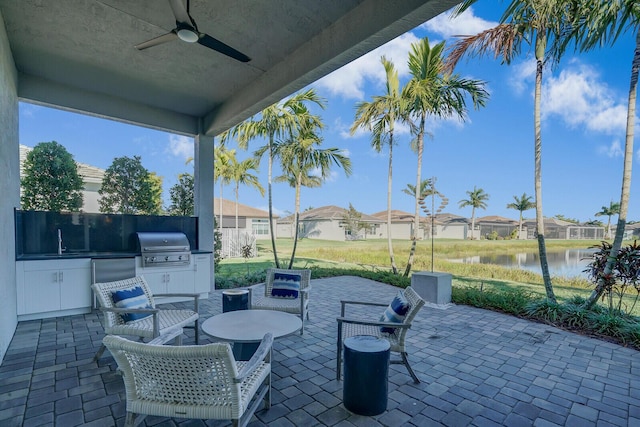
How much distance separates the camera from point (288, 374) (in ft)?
8.95

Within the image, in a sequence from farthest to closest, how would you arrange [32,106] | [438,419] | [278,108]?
1. [278,108]
2. [32,106]
3. [438,419]

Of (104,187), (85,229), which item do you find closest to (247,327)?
(85,229)

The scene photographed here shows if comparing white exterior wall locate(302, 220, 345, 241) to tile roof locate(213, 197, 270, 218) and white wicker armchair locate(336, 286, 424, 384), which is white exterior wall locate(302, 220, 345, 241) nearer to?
tile roof locate(213, 197, 270, 218)

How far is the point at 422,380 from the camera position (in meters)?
2.65

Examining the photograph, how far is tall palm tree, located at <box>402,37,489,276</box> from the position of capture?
21.3 feet

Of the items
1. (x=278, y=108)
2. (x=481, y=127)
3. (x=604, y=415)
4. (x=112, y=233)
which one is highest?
(x=481, y=127)

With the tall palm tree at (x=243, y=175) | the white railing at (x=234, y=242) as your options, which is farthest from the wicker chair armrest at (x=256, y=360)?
the tall palm tree at (x=243, y=175)

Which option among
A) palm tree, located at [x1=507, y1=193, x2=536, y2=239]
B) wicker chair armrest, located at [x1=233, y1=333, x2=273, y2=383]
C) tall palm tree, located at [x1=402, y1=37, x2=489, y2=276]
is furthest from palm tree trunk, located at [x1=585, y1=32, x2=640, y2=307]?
palm tree, located at [x1=507, y1=193, x2=536, y2=239]

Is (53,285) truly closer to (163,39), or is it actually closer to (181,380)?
(163,39)

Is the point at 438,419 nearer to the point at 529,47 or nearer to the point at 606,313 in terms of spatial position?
the point at 606,313

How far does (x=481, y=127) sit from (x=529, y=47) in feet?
54.0

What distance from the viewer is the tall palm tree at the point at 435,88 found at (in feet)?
21.3

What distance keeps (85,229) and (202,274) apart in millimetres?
2039

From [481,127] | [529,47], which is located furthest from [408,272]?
[481,127]
